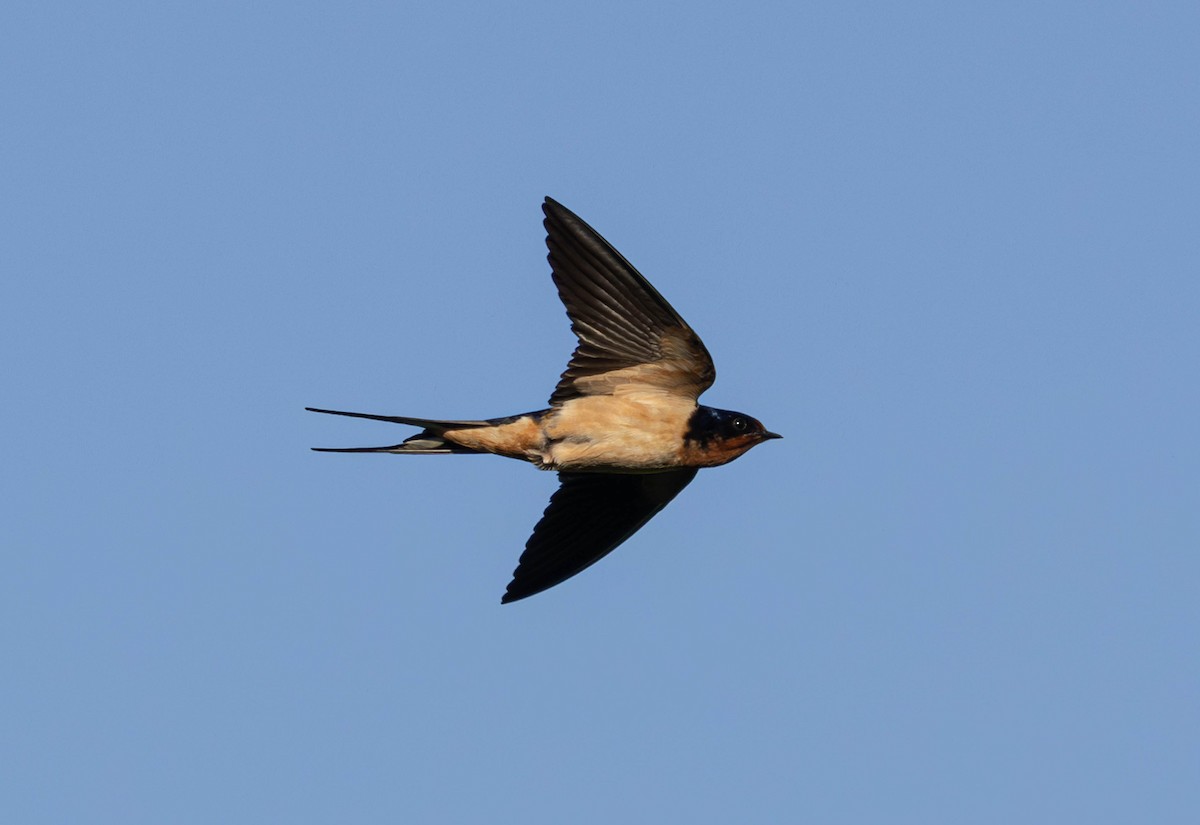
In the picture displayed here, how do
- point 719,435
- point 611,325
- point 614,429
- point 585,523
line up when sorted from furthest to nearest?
point 585,523
point 719,435
point 614,429
point 611,325

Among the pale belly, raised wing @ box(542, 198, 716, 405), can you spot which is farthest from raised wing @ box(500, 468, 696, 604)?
raised wing @ box(542, 198, 716, 405)

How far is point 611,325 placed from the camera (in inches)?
316

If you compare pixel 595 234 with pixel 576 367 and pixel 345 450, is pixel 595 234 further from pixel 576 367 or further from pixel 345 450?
pixel 345 450

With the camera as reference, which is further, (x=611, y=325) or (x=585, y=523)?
(x=585, y=523)

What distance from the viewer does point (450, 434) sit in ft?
27.0

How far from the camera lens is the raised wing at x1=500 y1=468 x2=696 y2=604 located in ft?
30.0

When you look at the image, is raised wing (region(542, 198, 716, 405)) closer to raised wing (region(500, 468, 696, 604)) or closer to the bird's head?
the bird's head

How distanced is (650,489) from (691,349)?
129 cm

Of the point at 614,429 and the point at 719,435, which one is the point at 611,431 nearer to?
the point at 614,429

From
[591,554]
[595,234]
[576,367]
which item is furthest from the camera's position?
[591,554]

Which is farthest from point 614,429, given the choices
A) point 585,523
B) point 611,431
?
point 585,523

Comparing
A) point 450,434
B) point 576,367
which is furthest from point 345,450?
point 576,367

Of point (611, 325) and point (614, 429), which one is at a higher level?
point (611, 325)

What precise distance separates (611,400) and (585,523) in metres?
1.12
